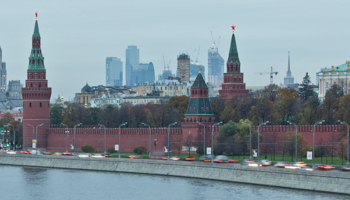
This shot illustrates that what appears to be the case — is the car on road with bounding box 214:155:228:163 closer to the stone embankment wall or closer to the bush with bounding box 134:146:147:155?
the stone embankment wall

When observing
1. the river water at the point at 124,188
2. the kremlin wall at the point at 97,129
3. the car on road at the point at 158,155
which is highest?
the kremlin wall at the point at 97,129

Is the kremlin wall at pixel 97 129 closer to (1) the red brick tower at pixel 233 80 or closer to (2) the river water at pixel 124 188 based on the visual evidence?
(2) the river water at pixel 124 188

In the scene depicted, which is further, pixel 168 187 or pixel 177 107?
pixel 177 107

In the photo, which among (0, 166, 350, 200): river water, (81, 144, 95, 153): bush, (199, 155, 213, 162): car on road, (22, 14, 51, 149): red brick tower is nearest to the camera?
(0, 166, 350, 200): river water

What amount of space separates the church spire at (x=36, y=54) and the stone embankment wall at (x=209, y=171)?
19.8 m

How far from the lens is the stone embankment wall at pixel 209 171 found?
68375 millimetres

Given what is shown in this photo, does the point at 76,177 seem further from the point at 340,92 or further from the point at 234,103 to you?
the point at 340,92

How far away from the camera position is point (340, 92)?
132 metres

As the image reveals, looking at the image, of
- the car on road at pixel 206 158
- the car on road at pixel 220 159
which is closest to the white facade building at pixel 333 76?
the car on road at pixel 206 158

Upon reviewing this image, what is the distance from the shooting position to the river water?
229 feet

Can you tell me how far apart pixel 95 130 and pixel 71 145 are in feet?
13.6

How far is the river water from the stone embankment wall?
895mm

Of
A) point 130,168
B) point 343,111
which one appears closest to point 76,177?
point 130,168

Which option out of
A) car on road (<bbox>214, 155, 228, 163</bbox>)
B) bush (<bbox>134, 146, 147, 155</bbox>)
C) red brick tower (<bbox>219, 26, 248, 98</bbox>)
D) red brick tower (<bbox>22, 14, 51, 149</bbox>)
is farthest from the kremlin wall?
red brick tower (<bbox>219, 26, 248, 98</bbox>)
